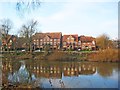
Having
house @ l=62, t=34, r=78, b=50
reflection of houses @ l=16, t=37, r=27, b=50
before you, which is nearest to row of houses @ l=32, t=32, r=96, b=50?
house @ l=62, t=34, r=78, b=50

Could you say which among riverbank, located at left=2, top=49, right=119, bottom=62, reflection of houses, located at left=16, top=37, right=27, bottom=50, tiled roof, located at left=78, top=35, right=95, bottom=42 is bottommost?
riverbank, located at left=2, top=49, right=119, bottom=62

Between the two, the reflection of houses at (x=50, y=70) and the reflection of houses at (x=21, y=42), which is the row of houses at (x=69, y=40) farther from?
the reflection of houses at (x=50, y=70)

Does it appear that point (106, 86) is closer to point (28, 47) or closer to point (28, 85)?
point (28, 85)

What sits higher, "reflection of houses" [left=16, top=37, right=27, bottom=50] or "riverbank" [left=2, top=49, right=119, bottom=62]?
"reflection of houses" [left=16, top=37, right=27, bottom=50]

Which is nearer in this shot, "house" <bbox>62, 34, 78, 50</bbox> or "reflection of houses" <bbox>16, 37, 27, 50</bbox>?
"reflection of houses" <bbox>16, 37, 27, 50</bbox>

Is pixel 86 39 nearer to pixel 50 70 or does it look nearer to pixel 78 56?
pixel 78 56

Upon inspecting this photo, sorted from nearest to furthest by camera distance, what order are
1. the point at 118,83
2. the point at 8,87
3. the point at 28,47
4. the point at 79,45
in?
1. the point at 8,87
2. the point at 118,83
3. the point at 28,47
4. the point at 79,45

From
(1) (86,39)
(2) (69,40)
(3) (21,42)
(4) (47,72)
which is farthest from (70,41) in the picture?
(4) (47,72)

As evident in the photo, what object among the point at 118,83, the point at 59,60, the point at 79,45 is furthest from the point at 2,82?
the point at 79,45

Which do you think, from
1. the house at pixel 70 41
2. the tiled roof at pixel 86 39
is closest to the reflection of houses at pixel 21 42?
the house at pixel 70 41

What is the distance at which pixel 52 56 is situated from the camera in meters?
26.9

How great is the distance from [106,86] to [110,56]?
42.3 feet

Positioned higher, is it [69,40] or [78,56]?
[69,40]

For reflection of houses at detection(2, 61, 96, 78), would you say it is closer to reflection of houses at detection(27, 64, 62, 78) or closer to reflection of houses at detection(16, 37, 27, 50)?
reflection of houses at detection(27, 64, 62, 78)
